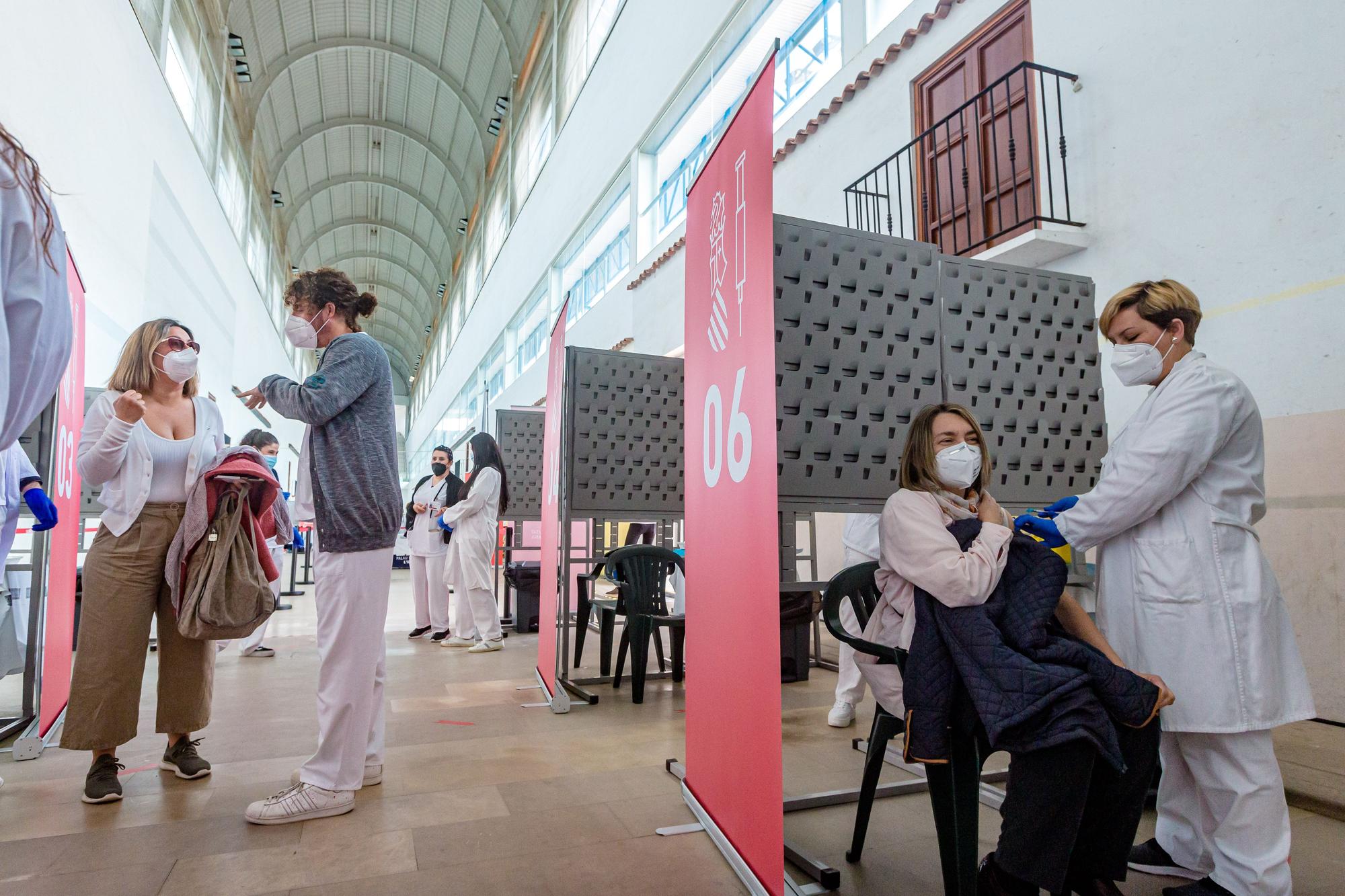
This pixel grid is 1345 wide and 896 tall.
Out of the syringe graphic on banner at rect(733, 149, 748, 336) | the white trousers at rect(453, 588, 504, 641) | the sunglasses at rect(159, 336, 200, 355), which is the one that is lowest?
the white trousers at rect(453, 588, 504, 641)

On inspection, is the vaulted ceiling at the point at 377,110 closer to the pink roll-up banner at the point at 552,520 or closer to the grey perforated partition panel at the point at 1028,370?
the pink roll-up banner at the point at 552,520

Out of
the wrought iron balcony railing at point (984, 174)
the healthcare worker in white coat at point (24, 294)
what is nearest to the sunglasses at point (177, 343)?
the healthcare worker in white coat at point (24, 294)

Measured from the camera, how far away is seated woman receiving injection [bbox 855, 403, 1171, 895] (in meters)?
1.47

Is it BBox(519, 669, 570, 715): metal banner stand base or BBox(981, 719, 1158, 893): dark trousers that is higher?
BBox(981, 719, 1158, 893): dark trousers

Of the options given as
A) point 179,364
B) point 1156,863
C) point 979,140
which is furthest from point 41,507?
point 979,140

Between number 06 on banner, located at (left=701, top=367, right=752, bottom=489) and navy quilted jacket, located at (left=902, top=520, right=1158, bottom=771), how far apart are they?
1.59ft

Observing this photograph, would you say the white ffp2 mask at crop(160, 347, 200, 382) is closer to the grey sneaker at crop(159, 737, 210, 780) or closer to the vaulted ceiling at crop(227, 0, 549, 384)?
the grey sneaker at crop(159, 737, 210, 780)

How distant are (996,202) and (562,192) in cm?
901

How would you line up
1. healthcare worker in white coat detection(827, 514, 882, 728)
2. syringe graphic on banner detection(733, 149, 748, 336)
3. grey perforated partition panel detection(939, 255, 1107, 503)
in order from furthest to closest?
healthcare worker in white coat detection(827, 514, 882, 728) → grey perforated partition panel detection(939, 255, 1107, 503) → syringe graphic on banner detection(733, 149, 748, 336)

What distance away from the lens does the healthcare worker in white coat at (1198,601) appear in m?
1.63

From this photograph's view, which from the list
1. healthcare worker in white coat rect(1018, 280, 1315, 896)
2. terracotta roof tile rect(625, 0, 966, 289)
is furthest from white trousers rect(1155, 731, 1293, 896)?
terracotta roof tile rect(625, 0, 966, 289)

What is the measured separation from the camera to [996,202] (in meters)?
4.75

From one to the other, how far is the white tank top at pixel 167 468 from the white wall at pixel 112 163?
1811 millimetres

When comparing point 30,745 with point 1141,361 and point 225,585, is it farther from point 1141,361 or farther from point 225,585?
point 1141,361
